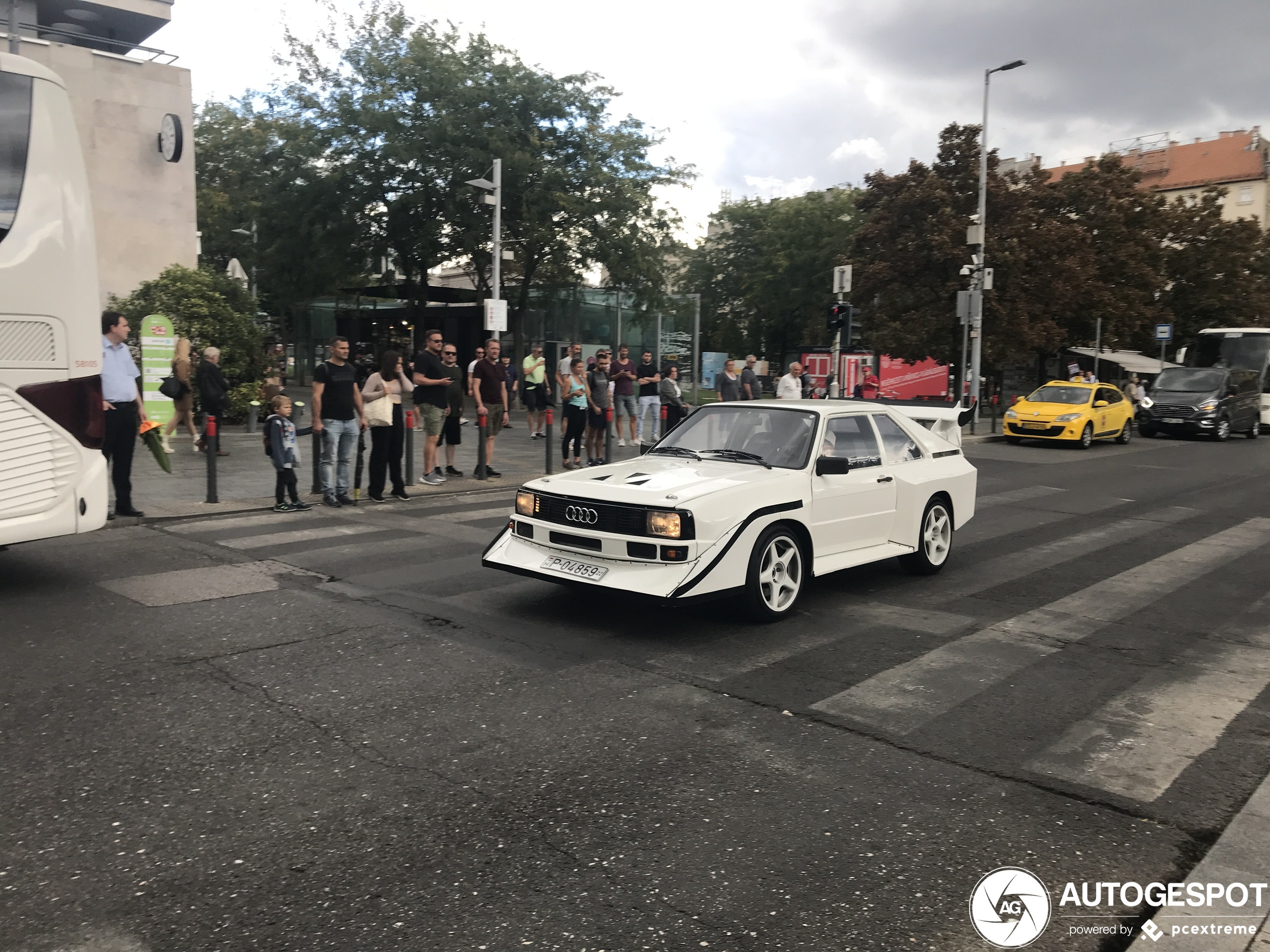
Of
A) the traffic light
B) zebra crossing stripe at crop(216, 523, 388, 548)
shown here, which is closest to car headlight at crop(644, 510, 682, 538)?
zebra crossing stripe at crop(216, 523, 388, 548)

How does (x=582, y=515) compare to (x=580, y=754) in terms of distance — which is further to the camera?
(x=582, y=515)

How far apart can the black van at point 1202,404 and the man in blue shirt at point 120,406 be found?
2486 centimetres

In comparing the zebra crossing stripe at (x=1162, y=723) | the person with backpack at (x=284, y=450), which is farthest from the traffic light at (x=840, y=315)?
the zebra crossing stripe at (x=1162, y=723)

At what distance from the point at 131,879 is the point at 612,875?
5.18 feet

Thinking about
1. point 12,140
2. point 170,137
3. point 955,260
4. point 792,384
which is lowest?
point 792,384

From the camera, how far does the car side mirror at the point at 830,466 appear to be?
23.6ft

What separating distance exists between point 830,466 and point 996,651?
167 cm

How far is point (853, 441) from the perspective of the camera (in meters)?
7.91

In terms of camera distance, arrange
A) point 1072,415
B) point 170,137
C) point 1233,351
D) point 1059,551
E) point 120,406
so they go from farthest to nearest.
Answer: point 1233,351 < point 170,137 < point 1072,415 < point 1059,551 < point 120,406

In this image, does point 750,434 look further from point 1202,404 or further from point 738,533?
point 1202,404

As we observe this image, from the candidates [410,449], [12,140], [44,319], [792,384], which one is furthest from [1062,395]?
[12,140]

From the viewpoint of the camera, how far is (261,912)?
10.4 ft

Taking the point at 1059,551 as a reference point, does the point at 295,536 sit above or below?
above

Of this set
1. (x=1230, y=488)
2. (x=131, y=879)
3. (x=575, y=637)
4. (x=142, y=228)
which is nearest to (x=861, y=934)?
(x=131, y=879)
